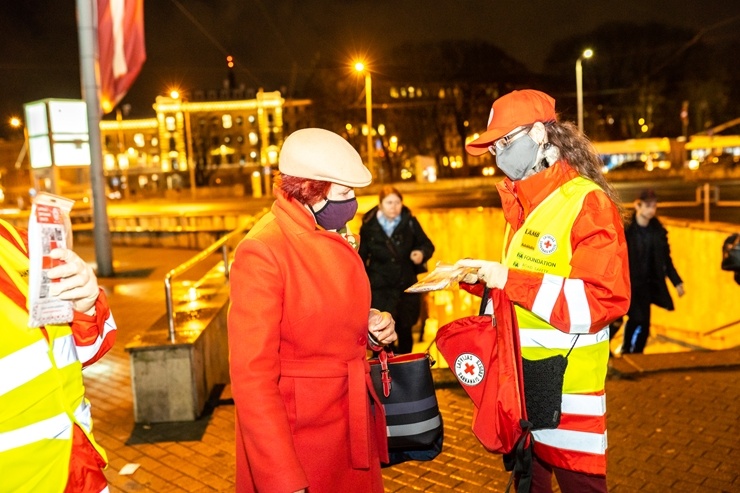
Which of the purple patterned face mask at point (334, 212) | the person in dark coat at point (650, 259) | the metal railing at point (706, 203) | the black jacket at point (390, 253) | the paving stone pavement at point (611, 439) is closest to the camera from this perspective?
the purple patterned face mask at point (334, 212)

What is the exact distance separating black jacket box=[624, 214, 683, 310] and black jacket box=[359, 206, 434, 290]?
2340 mm

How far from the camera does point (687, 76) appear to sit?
45500 mm

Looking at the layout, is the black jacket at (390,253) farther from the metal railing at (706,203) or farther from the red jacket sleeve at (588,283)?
the metal railing at (706,203)

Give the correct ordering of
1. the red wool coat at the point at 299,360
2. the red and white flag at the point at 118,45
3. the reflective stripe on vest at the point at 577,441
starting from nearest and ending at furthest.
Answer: the red wool coat at the point at 299,360 → the reflective stripe on vest at the point at 577,441 → the red and white flag at the point at 118,45

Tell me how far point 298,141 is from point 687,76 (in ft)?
160

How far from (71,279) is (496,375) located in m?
1.60

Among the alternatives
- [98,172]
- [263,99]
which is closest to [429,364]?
[98,172]

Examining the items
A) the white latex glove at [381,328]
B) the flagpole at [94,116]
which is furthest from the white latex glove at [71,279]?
the flagpole at [94,116]

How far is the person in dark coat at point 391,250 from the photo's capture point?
22.5 ft

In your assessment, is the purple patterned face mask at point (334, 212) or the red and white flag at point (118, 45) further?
the red and white flag at point (118, 45)

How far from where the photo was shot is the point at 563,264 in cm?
264

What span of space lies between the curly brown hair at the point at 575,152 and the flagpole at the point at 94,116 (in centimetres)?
1205

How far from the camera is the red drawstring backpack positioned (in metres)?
2.59

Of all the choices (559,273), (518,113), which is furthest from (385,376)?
(518,113)
